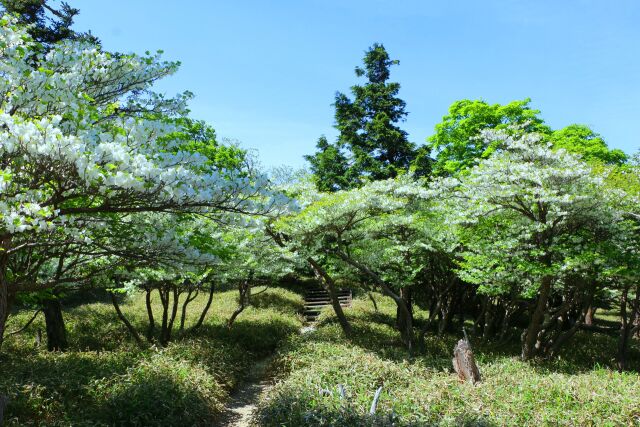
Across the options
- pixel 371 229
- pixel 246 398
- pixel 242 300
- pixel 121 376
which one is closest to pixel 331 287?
pixel 371 229

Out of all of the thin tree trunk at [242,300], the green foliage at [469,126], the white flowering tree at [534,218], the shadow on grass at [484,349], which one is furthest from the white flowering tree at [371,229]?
the green foliage at [469,126]

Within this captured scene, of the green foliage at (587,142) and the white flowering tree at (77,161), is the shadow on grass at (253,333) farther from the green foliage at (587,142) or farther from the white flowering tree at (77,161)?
the green foliage at (587,142)

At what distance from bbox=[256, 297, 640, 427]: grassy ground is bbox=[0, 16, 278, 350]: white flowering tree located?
3410 mm

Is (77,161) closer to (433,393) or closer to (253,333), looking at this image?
(433,393)

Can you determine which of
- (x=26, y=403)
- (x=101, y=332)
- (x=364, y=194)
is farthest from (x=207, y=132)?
(x=26, y=403)

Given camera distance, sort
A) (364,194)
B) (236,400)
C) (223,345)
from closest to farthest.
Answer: (236,400), (364,194), (223,345)

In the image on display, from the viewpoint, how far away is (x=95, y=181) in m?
4.14

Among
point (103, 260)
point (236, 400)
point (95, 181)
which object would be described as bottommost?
point (236, 400)

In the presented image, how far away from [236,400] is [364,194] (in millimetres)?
5686

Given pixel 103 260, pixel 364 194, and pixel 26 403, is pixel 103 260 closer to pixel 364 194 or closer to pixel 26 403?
pixel 26 403

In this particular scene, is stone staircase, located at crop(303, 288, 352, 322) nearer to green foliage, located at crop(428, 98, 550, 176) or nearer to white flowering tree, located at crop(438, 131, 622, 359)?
green foliage, located at crop(428, 98, 550, 176)

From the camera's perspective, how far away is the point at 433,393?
7254mm

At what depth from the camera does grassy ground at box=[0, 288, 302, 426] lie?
22.7ft

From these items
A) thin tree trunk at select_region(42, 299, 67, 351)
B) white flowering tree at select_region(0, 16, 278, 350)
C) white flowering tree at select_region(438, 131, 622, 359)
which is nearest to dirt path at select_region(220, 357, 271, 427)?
white flowering tree at select_region(0, 16, 278, 350)
